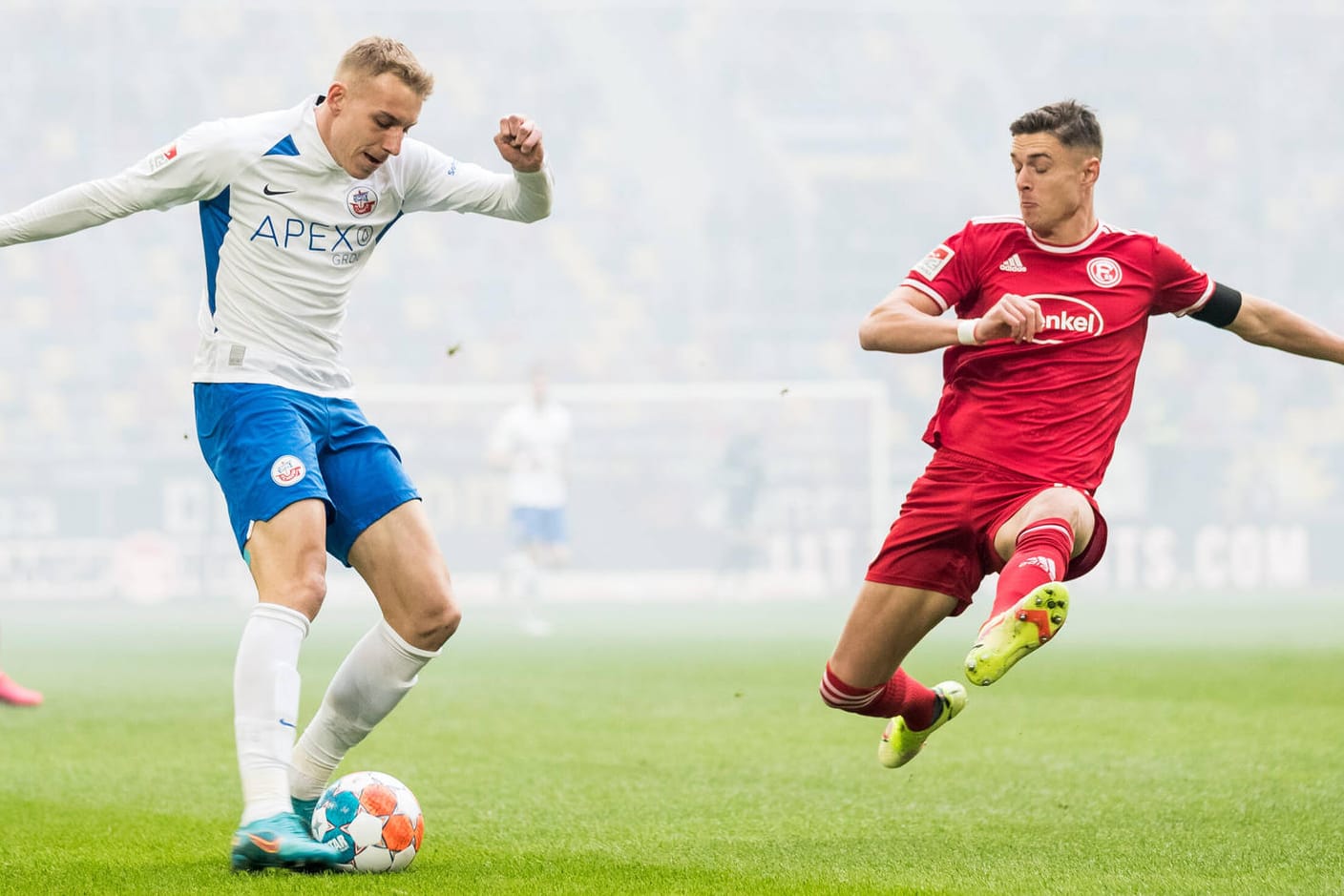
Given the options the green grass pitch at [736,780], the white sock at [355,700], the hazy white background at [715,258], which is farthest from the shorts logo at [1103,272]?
the hazy white background at [715,258]

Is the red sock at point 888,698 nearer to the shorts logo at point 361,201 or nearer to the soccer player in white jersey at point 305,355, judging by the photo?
the soccer player in white jersey at point 305,355

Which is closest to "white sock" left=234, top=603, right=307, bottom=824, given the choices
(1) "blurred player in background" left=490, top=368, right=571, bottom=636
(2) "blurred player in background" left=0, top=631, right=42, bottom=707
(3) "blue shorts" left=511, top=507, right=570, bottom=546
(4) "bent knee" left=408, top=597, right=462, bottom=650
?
(4) "bent knee" left=408, top=597, right=462, bottom=650

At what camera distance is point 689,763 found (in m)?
6.89

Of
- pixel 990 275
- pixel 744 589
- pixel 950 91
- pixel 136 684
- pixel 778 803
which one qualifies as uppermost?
pixel 950 91

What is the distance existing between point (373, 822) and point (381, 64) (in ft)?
6.58

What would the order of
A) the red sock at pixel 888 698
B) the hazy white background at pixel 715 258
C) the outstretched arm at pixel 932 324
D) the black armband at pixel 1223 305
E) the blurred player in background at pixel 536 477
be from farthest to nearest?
the hazy white background at pixel 715 258
the blurred player in background at pixel 536 477
the red sock at pixel 888 698
the black armband at pixel 1223 305
the outstretched arm at pixel 932 324

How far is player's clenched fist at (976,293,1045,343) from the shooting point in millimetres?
4559

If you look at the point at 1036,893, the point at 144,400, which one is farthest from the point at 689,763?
the point at 144,400

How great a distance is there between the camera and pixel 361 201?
15.9ft

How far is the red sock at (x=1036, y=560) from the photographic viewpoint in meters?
4.46

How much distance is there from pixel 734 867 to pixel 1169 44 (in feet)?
96.9

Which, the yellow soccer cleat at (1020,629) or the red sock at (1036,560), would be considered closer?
the yellow soccer cleat at (1020,629)

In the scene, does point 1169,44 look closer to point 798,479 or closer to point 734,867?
point 798,479

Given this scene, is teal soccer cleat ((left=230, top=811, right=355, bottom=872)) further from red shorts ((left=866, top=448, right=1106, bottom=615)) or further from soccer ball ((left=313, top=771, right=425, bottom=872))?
red shorts ((left=866, top=448, right=1106, bottom=615))
